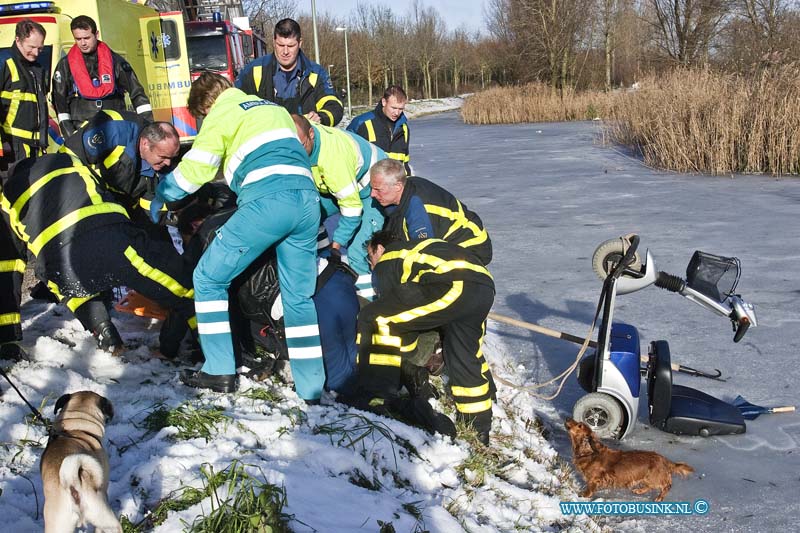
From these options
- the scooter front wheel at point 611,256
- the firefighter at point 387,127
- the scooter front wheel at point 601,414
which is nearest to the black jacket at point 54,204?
the scooter front wheel at point 611,256

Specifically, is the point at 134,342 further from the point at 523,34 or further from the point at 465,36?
the point at 465,36

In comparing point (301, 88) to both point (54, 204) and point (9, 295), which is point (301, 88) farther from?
point (9, 295)

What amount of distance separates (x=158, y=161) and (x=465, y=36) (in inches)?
2392

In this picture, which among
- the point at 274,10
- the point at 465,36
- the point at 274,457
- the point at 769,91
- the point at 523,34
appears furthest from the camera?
the point at 465,36

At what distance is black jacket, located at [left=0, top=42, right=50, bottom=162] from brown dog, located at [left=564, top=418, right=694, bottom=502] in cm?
484

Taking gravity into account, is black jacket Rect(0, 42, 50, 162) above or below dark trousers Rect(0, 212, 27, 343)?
above

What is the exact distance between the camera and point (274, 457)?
2.81 meters

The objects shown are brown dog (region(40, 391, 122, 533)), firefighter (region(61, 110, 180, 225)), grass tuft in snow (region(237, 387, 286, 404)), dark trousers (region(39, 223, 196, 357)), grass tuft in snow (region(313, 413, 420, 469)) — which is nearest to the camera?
brown dog (region(40, 391, 122, 533))

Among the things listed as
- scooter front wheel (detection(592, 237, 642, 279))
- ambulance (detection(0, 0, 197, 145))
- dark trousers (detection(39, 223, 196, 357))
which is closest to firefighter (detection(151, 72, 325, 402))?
dark trousers (detection(39, 223, 196, 357))

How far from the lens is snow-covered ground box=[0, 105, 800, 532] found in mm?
2584

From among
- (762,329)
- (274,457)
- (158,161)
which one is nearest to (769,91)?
(762,329)

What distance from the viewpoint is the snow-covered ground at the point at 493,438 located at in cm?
258

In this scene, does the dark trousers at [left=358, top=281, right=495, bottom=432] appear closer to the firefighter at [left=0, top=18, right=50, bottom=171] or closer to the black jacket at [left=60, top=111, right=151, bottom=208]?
the black jacket at [left=60, top=111, right=151, bottom=208]

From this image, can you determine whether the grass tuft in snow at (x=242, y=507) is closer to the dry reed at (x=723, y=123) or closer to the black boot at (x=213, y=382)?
the black boot at (x=213, y=382)
